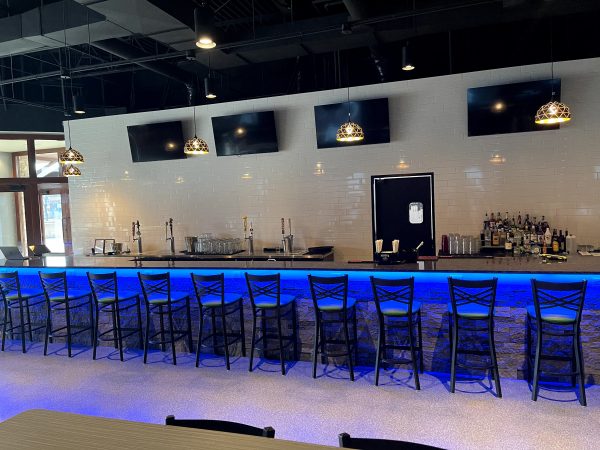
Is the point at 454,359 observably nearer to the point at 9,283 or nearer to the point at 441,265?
the point at 441,265

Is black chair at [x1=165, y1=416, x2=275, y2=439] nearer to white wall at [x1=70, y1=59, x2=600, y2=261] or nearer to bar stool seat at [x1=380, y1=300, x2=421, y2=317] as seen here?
bar stool seat at [x1=380, y1=300, x2=421, y2=317]

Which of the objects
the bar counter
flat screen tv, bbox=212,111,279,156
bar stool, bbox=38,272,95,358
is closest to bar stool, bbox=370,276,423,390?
the bar counter

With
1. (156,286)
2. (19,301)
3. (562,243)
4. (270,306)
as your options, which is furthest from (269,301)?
(562,243)

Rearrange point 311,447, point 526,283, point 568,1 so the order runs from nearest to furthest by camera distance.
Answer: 1. point 311,447
2. point 526,283
3. point 568,1

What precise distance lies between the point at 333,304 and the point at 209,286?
1.44 meters

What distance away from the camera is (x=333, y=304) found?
4.11 metres

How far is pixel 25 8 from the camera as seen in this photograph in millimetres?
5836

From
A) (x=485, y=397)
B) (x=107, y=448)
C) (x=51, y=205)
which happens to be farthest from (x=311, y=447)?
(x=51, y=205)

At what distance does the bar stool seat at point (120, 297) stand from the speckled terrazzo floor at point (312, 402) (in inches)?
26.8

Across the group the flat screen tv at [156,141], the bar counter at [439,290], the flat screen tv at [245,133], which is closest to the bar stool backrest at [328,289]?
the bar counter at [439,290]

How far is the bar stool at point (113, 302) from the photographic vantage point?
4836 millimetres

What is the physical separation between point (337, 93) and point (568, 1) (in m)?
3.05

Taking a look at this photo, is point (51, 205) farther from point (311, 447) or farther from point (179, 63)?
point (311, 447)

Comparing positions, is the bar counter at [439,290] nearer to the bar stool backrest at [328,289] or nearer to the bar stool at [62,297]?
the bar stool backrest at [328,289]
